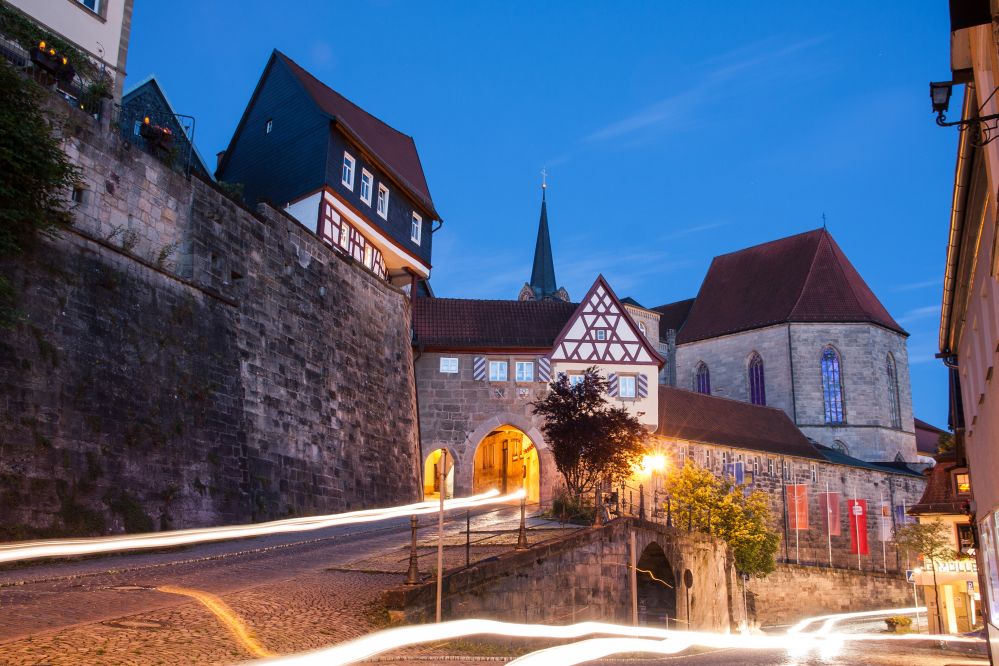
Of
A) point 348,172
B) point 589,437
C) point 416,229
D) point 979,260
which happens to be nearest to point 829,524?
point 416,229

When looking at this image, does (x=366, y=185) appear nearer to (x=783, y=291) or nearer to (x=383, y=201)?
(x=383, y=201)

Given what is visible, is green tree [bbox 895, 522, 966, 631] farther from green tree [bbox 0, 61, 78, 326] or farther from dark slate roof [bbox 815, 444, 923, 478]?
green tree [bbox 0, 61, 78, 326]

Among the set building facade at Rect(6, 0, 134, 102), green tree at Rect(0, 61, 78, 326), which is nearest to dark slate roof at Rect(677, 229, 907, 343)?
building facade at Rect(6, 0, 134, 102)

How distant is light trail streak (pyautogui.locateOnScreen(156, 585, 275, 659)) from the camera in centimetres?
819

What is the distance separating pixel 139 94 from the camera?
1101 inches

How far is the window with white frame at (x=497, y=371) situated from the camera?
32938mm

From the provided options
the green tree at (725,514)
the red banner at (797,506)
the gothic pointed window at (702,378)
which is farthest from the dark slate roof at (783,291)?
the green tree at (725,514)

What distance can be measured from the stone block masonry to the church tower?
42.3 m

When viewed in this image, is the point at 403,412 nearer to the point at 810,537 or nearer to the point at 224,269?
the point at 224,269

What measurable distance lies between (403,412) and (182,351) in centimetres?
1116

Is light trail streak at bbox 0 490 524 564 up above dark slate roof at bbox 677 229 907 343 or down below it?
below

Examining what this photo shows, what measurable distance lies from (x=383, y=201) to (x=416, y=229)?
8.83ft

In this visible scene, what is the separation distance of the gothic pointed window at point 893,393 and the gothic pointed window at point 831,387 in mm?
3101

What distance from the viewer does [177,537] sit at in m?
15.0
